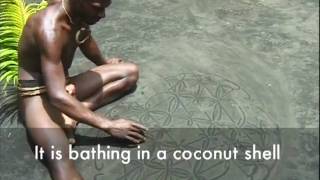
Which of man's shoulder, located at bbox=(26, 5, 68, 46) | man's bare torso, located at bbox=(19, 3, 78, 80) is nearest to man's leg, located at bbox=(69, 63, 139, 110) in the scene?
man's bare torso, located at bbox=(19, 3, 78, 80)

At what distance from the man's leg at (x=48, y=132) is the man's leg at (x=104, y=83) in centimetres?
17

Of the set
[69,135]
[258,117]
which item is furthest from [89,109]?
[258,117]

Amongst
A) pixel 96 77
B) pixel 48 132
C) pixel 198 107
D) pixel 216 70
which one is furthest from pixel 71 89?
pixel 216 70

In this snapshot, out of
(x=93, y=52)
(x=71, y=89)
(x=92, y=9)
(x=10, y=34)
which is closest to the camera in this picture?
(x=92, y=9)

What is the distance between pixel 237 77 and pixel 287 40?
445mm

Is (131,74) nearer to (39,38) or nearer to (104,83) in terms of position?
(104,83)

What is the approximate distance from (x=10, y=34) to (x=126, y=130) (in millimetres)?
826

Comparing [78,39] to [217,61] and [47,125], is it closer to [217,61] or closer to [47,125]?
[47,125]

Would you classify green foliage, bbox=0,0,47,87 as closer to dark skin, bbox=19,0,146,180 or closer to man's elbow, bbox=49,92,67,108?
dark skin, bbox=19,0,146,180

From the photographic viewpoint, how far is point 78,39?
3008mm

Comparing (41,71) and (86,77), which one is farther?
(86,77)

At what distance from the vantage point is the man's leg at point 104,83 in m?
3.06

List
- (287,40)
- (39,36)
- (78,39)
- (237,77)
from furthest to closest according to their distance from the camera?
1. (287,40)
2. (237,77)
3. (78,39)
4. (39,36)

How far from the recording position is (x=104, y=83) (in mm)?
3100
